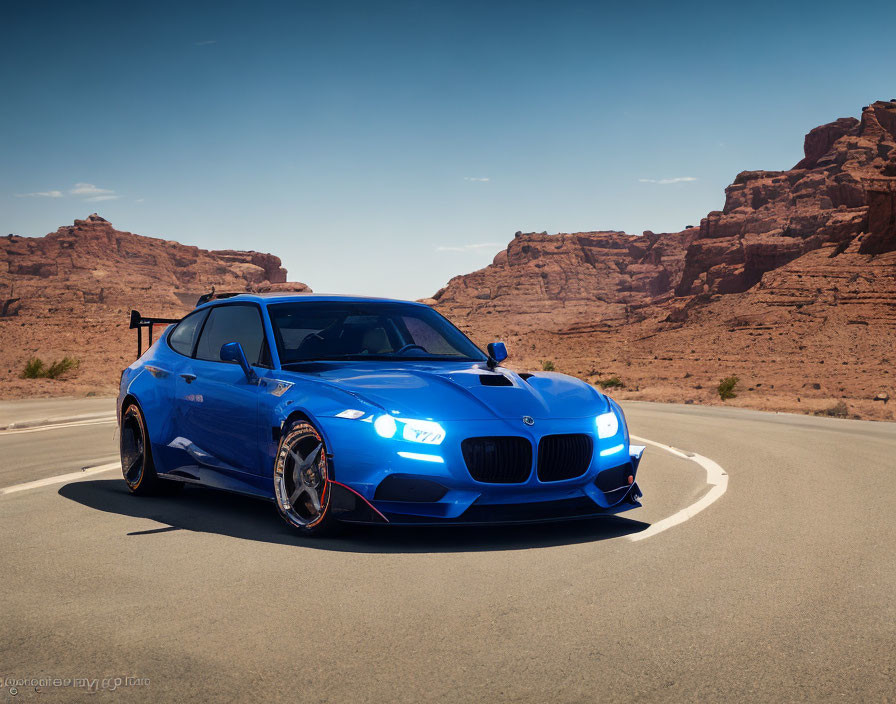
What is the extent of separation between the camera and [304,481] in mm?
5578

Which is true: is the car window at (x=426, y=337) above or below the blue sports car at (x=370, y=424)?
above

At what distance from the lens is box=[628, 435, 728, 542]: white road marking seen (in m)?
6.01

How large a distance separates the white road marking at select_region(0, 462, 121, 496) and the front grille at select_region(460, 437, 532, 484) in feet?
14.7

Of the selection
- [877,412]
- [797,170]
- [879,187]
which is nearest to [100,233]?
[797,170]

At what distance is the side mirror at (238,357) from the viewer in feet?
20.3

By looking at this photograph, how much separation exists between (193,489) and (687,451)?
6.12 m

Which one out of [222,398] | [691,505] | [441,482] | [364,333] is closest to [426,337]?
[364,333]

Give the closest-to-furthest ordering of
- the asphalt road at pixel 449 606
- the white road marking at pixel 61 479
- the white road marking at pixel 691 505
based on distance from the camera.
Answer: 1. the asphalt road at pixel 449 606
2. the white road marking at pixel 691 505
3. the white road marking at pixel 61 479

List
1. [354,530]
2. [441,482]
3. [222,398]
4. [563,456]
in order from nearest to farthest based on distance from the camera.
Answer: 1. [441,482]
2. [563,456]
3. [354,530]
4. [222,398]

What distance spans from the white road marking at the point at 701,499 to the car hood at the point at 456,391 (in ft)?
2.87

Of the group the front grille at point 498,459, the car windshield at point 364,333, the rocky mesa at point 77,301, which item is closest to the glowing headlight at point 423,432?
the front grille at point 498,459

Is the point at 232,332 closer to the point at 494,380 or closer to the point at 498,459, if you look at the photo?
the point at 494,380

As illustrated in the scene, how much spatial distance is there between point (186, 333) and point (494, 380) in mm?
3119

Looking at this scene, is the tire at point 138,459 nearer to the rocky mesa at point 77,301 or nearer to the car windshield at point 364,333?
the car windshield at point 364,333
